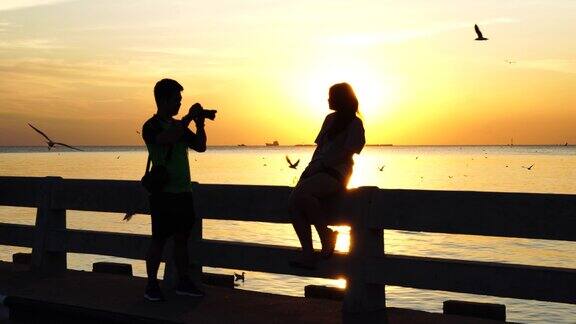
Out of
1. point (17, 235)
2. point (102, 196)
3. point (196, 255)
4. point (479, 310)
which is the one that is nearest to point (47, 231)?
point (17, 235)

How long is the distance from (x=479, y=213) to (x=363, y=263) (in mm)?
1080

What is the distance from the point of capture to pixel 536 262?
103ft

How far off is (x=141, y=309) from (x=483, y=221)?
9.90 ft

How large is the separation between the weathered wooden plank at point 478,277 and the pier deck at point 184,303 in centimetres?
42

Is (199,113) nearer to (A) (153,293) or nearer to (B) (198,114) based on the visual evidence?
(B) (198,114)

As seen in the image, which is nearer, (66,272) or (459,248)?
(66,272)

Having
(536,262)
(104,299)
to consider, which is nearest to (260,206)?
(104,299)

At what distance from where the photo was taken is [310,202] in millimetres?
7688

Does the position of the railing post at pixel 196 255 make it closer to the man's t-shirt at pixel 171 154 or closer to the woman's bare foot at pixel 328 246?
the man's t-shirt at pixel 171 154

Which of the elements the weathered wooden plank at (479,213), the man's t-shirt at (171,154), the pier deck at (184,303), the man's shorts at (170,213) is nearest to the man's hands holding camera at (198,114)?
the man's t-shirt at (171,154)

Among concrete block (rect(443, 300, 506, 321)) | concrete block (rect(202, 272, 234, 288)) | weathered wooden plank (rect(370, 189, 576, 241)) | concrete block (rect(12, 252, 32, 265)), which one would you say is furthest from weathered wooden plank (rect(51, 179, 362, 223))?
concrete block (rect(12, 252, 32, 265))

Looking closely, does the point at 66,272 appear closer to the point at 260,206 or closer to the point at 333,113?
the point at 260,206

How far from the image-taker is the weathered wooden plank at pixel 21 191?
1059cm

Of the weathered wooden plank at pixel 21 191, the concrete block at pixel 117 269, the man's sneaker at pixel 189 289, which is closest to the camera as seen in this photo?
the man's sneaker at pixel 189 289
